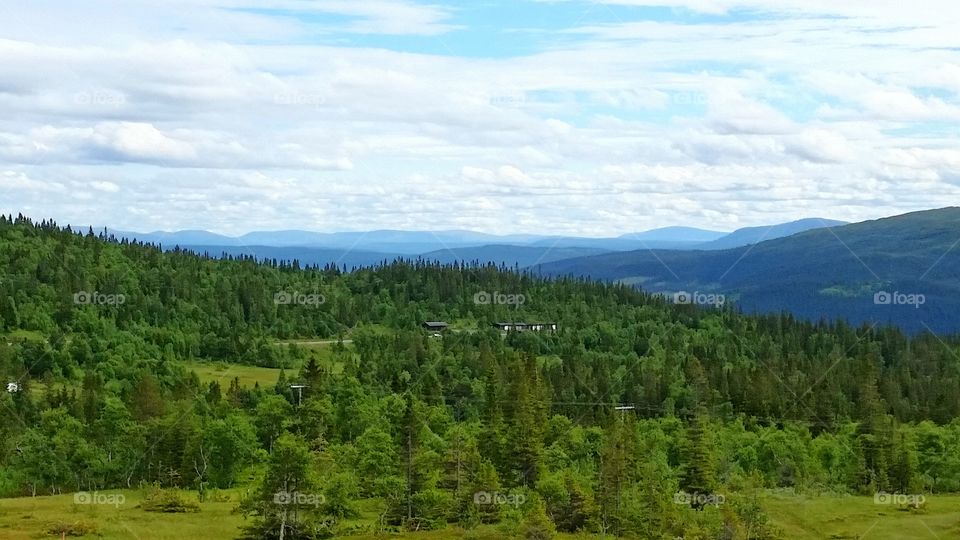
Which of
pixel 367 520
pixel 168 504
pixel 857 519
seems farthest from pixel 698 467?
pixel 168 504

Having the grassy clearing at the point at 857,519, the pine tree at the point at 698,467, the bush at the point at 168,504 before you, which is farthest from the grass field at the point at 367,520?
the pine tree at the point at 698,467

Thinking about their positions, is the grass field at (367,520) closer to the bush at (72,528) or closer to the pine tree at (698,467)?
the bush at (72,528)

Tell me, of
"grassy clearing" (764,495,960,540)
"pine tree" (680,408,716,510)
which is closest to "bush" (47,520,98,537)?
"pine tree" (680,408,716,510)

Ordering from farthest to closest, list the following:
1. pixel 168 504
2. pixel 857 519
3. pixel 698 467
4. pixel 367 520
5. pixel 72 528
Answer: pixel 698 467 → pixel 857 519 → pixel 168 504 → pixel 367 520 → pixel 72 528

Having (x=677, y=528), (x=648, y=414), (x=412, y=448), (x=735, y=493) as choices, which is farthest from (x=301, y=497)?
(x=648, y=414)

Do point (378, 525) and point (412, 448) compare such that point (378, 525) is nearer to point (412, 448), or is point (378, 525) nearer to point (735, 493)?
point (412, 448)

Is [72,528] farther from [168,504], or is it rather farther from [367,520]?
[367,520]

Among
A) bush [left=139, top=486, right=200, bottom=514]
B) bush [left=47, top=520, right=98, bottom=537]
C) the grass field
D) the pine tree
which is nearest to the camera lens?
bush [left=47, top=520, right=98, bottom=537]

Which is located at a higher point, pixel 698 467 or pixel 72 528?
pixel 698 467

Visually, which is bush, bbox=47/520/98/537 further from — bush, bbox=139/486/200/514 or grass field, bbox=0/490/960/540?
bush, bbox=139/486/200/514
